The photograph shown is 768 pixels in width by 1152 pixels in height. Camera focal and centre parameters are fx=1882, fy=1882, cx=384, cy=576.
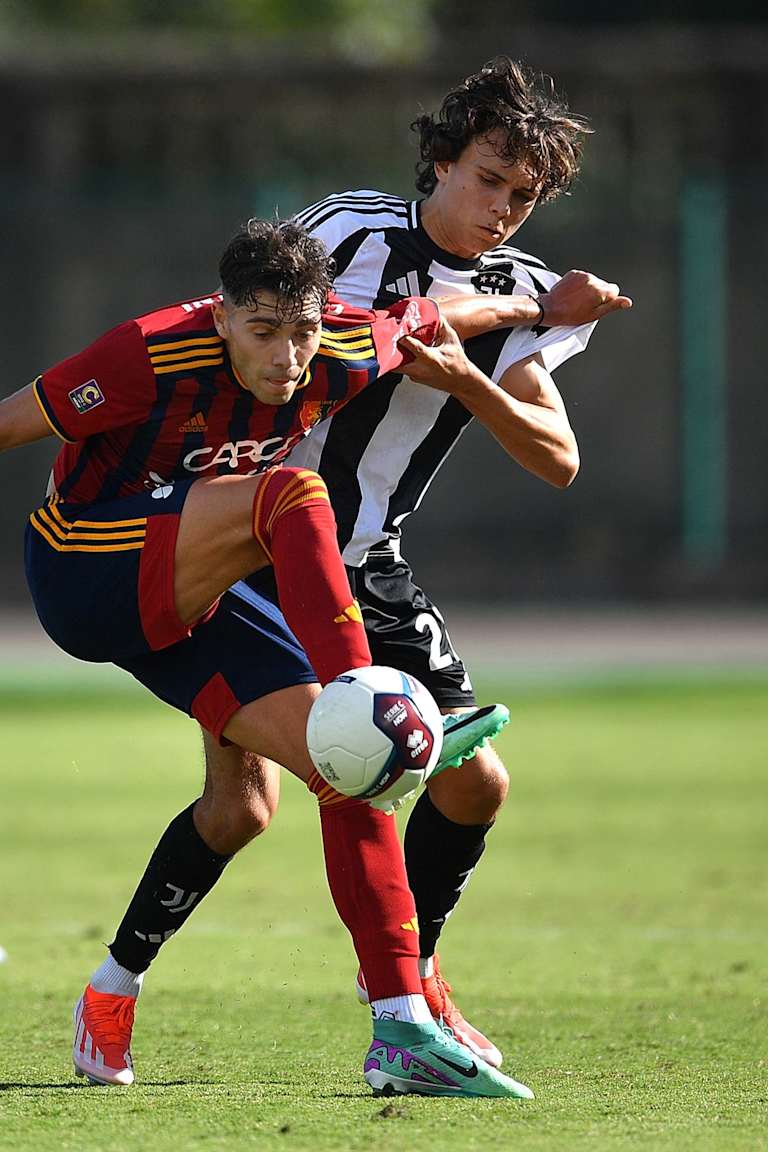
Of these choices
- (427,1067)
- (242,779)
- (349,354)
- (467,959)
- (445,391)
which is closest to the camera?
(427,1067)

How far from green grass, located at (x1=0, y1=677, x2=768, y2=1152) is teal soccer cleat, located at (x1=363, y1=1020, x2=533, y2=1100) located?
0.18 ft

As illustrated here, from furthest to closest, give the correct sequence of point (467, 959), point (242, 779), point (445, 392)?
point (467, 959) → point (445, 392) → point (242, 779)

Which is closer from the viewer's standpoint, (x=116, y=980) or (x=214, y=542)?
(x=214, y=542)

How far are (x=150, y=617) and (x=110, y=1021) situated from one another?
3.32 ft

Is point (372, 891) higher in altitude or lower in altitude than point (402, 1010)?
higher

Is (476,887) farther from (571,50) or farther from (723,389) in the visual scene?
(571,50)

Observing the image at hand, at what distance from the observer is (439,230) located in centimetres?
489

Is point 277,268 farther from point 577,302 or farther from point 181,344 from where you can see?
point 577,302

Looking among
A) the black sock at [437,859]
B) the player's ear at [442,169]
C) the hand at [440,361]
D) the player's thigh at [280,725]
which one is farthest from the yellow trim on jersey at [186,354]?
the black sock at [437,859]

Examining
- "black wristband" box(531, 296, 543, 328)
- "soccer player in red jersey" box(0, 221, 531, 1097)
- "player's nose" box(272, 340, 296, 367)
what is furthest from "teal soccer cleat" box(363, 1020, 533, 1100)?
"black wristband" box(531, 296, 543, 328)

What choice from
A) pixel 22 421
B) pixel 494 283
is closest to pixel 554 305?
pixel 494 283

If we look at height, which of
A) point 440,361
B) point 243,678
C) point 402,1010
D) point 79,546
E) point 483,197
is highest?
point 483,197

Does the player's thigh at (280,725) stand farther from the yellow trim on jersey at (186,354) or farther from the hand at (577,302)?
the hand at (577,302)

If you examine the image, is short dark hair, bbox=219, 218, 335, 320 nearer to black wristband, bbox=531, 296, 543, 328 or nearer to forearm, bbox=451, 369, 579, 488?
forearm, bbox=451, 369, 579, 488
